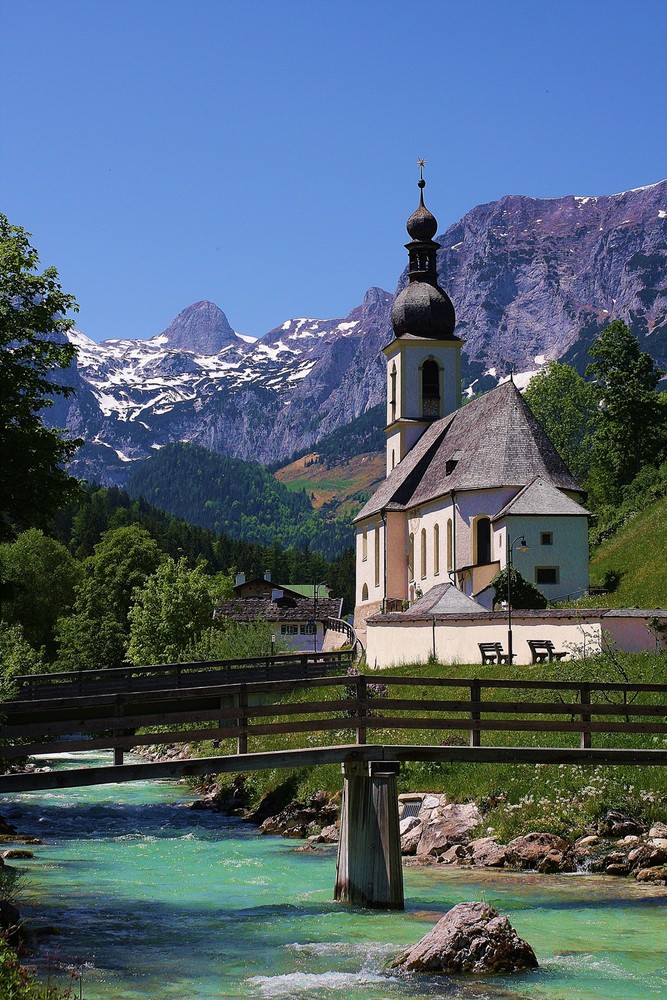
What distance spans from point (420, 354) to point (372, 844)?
63.4 meters

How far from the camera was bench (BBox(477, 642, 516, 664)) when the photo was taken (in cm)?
3866

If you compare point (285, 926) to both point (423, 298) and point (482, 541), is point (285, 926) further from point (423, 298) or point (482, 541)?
point (423, 298)

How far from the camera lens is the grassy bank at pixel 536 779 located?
23.5 m

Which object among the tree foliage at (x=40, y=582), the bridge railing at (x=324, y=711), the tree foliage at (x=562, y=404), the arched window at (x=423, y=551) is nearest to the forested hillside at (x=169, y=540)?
the tree foliage at (x=40, y=582)

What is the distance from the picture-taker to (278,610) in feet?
332

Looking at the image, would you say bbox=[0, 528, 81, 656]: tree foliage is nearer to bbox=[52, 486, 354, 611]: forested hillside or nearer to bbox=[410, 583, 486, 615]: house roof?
bbox=[52, 486, 354, 611]: forested hillside

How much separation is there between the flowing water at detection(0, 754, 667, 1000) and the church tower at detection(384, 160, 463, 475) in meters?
54.5

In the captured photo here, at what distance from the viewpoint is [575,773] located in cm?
2475

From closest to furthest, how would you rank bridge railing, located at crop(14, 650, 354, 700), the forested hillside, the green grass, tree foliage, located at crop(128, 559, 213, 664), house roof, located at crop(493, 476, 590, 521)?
bridge railing, located at crop(14, 650, 354, 700) → the green grass → house roof, located at crop(493, 476, 590, 521) → tree foliage, located at crop(128, 559, 213, 664) → the forested hillside

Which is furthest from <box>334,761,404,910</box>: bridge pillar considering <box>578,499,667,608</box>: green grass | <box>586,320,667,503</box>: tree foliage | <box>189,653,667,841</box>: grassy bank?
<box>586,320,667,503</box>: tree foliage

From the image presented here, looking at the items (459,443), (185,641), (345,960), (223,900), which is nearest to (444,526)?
(459,443)

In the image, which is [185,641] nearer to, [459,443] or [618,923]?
[459,443]

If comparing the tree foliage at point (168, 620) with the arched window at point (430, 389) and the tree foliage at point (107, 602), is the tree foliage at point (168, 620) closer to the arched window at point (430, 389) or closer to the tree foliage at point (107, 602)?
the tree foliage at point (107, 602)

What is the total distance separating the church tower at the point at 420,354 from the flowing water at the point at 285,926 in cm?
5446
